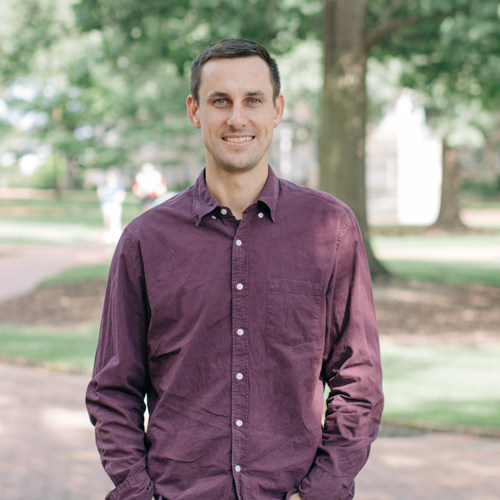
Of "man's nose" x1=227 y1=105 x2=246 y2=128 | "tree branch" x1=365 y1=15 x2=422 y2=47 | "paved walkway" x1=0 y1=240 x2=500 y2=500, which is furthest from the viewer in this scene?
"tree branch" x1=365 y1=15 x2=422 y2=47

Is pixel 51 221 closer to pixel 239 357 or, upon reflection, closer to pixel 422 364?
pixel 422 364

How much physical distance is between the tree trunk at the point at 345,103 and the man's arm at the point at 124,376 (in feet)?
36.1

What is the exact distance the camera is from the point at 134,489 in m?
2.21

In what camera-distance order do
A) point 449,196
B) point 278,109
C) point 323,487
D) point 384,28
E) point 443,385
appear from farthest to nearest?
point 449,196 → point 384,28 → point 443,385 → point 278,109 → point 323,487

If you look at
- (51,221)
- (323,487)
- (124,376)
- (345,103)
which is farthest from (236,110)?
(51,221)

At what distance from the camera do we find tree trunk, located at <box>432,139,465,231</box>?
2783 centimetres

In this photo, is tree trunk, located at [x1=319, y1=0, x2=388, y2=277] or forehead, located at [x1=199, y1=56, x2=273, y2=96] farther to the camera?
tree trunk, located at [x1=319, y1=0, x2=388, y2=277]

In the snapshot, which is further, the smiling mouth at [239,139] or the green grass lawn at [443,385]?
the green grass lawn at [443,385]

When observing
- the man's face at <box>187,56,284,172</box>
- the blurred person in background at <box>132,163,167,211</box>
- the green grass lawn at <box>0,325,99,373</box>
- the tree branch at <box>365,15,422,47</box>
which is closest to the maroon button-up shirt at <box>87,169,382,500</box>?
the man's face at <box>187,56,284,172</box>

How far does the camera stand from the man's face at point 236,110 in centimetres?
231

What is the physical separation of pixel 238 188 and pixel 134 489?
0.88 meters

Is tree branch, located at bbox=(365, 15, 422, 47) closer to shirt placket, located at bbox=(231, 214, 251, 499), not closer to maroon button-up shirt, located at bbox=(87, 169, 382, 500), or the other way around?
maroon button-up shirt, located at bbox=(87, 169, 382, 500)

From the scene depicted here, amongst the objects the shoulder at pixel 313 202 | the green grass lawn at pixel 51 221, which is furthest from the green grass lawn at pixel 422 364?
the green grass lawn at pixel 51 221

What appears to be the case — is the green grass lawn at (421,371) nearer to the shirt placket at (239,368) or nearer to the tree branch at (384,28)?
the shirt placket at (239,368)
